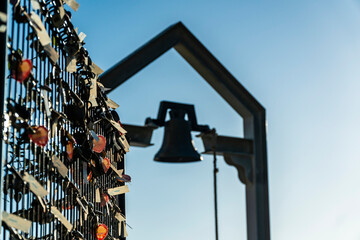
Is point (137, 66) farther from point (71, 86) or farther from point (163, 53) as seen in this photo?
point (71, 86)

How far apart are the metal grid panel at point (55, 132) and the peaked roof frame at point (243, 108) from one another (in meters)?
3.07

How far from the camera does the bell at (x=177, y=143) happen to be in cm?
579

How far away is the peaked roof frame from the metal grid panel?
307cm

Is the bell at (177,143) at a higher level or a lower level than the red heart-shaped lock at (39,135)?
higher

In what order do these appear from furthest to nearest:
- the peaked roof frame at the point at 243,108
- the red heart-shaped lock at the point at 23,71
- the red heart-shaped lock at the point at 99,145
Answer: the peaked roof frame at the point at 243,108 → the red heart-shaped lock at the point at 99,145 → the red heart-shaped lock at the point at 23,71

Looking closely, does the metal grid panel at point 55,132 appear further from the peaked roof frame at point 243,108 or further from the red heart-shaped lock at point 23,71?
the peaked roof frame at point 243,108

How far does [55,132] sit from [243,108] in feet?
14.4

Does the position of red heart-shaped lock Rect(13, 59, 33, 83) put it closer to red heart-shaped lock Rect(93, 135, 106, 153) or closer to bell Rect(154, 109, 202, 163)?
red heart-shaped lock Rect(93, 135, 106, 153)

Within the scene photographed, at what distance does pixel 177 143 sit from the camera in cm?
582

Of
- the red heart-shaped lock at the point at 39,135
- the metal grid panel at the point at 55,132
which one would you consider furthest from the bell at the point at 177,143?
the red heart-shaped lock at the point at 39,135

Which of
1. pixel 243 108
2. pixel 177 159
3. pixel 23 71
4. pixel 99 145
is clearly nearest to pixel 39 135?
pixel 23 71

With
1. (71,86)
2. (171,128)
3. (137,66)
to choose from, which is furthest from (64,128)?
(171,128)

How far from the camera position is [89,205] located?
228 cm

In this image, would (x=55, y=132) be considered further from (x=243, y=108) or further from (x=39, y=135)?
(x=243, y=108)
